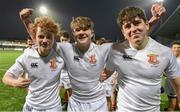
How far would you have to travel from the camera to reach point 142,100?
12.4 ft

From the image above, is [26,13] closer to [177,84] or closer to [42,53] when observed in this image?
[42,53]

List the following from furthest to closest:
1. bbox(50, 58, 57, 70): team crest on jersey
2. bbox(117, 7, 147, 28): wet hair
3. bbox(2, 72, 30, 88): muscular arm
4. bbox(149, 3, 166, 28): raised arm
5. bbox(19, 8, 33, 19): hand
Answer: bbox(50, 58, 57, 70): team crest on jersey
bbox(19, 8, 33, 19): hand
bbox(149, 3, 166, 28): raised arm
bbox(2, 72, 30, 88): muscular arm
bbox(117, 7, 147, 28): wet hair

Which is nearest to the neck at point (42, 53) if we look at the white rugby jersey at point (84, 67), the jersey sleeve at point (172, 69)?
the white rugby jersey at point (84, 67)

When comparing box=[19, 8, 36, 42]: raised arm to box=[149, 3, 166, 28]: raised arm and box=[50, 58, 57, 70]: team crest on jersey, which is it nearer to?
box=[50, 58, 57, 70]: team crest on jersey

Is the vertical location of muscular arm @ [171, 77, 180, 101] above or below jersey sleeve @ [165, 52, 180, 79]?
below

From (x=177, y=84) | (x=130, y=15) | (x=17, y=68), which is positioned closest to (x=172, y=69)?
(x=177, y=84)

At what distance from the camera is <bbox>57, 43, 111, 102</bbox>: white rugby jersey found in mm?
4781

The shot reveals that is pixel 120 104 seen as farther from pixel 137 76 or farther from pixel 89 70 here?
pixel 89 70

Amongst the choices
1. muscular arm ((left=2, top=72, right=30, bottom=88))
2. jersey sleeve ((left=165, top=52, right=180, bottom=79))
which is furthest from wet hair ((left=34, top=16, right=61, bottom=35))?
jersey sleeve ((left=165, top=52, right=180, bottom=79))

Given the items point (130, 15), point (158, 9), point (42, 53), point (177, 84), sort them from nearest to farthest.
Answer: point (130, 15) → point (177, 84) → point (158, 9) → point (42, 53)

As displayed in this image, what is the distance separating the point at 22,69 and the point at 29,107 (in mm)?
553

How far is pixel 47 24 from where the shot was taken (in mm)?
4684

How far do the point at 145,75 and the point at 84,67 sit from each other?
4.09 ft

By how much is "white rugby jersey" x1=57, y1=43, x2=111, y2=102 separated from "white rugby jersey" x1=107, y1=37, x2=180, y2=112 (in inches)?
37.8
